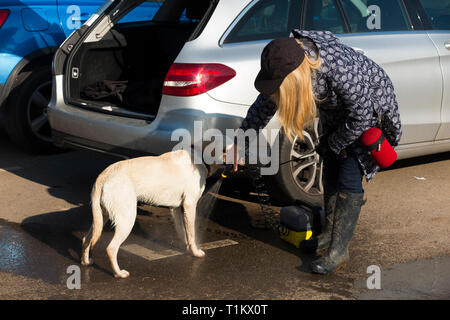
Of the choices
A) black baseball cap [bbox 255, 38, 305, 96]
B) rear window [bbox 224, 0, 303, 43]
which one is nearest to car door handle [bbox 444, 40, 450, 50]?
rear window [bbox 224, 0, 303, 43]

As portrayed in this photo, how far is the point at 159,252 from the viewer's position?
4445 mm

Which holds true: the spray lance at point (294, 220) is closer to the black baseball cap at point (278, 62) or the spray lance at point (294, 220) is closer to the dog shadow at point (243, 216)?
the dog shadow at point (243, 216)

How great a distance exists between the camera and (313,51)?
3.70 m

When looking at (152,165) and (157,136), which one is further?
(157,136)

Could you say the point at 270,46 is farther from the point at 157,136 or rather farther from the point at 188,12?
the point at 188,12

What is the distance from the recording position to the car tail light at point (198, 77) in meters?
4.67

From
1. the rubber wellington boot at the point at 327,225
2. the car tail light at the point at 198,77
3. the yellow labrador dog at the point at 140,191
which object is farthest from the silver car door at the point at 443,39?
the yellow labrador dog at the point at 140,191

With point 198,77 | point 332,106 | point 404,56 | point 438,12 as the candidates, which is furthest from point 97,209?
point 438,12

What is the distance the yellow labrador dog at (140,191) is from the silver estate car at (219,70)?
1.72 feet

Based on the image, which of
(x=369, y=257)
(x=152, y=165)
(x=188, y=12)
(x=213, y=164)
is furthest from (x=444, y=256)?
(x=188, y=12)

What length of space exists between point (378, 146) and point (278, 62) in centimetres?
86

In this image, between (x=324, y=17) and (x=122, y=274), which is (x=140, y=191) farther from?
(x=324, y=17)

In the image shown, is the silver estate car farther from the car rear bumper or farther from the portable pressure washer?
the portable pressure washer
